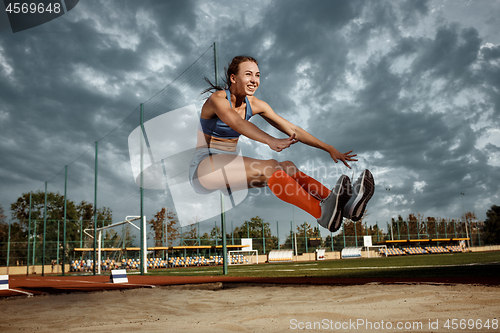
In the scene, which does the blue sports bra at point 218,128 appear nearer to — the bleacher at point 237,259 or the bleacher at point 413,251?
the bleacher at point 237,259

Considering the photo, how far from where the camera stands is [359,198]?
2.60 metres

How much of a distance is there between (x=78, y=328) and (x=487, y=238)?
A: 213 feet

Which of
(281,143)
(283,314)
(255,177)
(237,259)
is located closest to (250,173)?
(255,177)

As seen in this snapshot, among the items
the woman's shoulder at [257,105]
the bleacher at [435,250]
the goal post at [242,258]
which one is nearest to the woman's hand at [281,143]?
the woman's shoulder at [257,105]

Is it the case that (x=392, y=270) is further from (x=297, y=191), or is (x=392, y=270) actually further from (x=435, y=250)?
(x=435, y=250)

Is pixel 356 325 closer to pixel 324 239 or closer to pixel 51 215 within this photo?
pixel 324 239

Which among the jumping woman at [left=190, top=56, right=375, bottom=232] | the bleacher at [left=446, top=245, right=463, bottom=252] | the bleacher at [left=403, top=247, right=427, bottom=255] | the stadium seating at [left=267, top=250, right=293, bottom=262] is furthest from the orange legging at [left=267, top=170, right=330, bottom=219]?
the bleacher at [left=446, top=245, right=463, bottom=252]

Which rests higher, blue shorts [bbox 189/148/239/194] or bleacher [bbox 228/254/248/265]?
blue shorts [bbox 189/148/239/194]

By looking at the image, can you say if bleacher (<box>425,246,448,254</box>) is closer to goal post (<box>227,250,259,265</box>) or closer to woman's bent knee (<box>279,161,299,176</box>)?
goal post (<box>227,250,259,265</box>)

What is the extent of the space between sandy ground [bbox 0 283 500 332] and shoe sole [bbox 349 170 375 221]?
42.4 inches

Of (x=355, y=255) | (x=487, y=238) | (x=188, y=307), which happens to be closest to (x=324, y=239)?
(x=355, y=255)

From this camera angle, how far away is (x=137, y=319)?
4.54 meters

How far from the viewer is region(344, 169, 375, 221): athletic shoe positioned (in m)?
2.60

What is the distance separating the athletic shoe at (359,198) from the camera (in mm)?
2598
